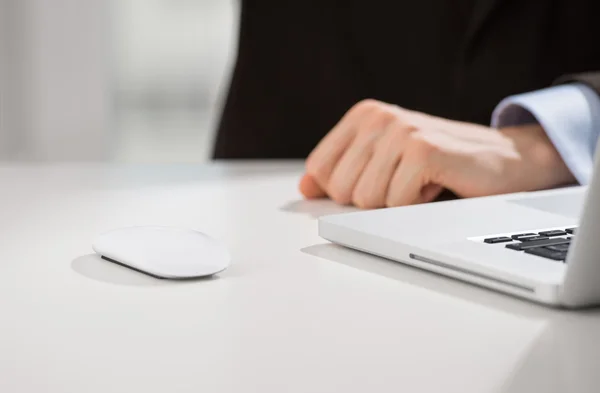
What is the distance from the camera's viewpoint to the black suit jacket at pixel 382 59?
1.35m

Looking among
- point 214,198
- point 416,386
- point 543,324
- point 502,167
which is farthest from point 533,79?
point 416,386

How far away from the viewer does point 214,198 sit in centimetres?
85

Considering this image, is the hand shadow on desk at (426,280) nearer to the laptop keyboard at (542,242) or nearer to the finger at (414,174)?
the laptop keyboard at (542,242)

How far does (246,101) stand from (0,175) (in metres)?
0.49

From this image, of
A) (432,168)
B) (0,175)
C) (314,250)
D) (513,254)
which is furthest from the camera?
(0,175)

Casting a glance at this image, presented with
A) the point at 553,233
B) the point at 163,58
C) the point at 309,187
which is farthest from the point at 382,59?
the point at 163,58

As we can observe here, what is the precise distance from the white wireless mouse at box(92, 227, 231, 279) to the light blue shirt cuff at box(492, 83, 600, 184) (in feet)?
1.43

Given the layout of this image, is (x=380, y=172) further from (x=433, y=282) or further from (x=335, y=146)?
(x=433, y=282)

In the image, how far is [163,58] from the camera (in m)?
2.44

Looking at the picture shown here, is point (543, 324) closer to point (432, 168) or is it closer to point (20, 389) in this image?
point (20, 389)

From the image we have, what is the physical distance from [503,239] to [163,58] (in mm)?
1982

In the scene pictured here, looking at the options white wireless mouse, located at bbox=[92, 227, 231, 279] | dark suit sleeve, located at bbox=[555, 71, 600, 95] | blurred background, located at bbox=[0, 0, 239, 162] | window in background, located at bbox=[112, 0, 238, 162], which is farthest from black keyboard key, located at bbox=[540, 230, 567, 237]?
window in background, located at bbox=[112, 0, 238, 162]

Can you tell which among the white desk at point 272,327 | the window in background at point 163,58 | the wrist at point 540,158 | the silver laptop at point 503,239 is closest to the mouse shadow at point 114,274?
the white desk at point 272,327

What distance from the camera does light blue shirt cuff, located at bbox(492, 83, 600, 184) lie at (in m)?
0.88
